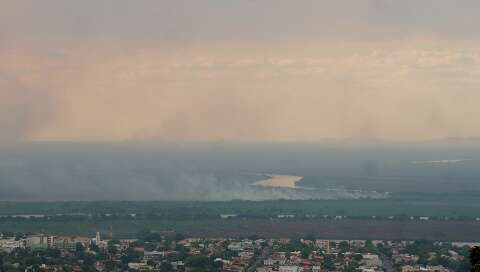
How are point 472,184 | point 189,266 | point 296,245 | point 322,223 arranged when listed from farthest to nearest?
point 472,184 < point 322,223 < point 296,245 < point 189,266

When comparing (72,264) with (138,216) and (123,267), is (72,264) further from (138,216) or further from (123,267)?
(138,216)

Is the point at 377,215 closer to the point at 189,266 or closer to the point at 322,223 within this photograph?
the point at 322,223

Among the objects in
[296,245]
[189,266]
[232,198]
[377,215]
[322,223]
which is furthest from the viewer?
[232,198]

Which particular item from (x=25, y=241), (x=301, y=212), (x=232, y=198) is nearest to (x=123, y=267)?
(x=25, y=241)

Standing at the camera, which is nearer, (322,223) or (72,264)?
(72,264)

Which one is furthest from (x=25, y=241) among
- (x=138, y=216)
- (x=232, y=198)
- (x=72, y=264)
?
(x=232, y=198)

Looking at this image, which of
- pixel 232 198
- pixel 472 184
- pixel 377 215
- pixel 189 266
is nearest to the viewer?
pixel 189 266
